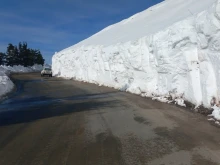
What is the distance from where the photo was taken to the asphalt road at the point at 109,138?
4383mm

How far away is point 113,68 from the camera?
19.9m

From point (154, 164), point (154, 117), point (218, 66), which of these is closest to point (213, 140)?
point (154, 164)

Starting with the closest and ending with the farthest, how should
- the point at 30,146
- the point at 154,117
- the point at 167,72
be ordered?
the point at 30,146
the point at 154,117
the point at 167,72

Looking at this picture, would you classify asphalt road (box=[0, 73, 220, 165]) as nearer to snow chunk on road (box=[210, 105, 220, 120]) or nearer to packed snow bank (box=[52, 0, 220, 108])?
snow chunk on road (box=[210, 105, 220, 120])

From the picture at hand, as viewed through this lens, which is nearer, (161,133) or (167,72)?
(161,133)

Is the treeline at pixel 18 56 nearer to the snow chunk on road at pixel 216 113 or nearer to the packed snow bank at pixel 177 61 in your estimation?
the packed snow bank at pixel 177 61

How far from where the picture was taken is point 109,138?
5.56m

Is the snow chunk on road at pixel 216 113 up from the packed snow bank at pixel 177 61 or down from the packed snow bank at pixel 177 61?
down

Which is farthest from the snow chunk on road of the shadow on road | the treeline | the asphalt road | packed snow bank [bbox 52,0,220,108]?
the treeline

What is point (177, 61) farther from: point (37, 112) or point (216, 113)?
point (37, 112)

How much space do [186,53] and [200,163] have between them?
6.95 metres

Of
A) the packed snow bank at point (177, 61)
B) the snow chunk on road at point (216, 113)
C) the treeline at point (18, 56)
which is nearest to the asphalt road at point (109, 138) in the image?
the snow chunk on road at point (216, 113)

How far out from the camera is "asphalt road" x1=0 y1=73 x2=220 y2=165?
4.38 meters

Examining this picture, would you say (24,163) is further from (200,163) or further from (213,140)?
(213,140)
